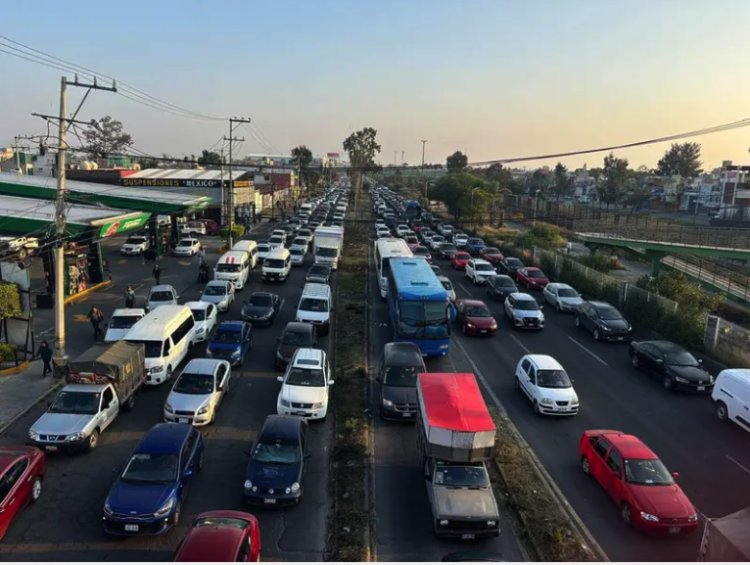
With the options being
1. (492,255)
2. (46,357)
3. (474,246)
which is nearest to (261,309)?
(46,357)

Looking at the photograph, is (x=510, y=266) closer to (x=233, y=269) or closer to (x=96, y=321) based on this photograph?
(x=233, y=269)

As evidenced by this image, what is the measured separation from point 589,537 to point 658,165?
13671 cm

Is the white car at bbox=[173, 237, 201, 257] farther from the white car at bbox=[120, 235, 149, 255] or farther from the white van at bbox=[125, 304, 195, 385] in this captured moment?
the white van at bbox=[125, 304, 195, 385]

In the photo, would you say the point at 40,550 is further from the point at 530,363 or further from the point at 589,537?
the point at 530,363

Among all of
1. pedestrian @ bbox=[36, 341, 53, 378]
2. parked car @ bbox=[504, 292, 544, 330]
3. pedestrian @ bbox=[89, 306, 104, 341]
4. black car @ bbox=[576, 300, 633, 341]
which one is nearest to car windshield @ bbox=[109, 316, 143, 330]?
pedestrian @ bbox=[89, 306, 104, 341]

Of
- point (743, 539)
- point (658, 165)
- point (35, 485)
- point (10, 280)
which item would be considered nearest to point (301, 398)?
point (35, 485)

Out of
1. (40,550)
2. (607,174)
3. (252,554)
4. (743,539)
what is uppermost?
(607,174)

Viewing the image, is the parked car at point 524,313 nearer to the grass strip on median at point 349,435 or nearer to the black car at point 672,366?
the black car at point 672,366

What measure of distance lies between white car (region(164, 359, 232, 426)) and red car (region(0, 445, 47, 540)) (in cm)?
355

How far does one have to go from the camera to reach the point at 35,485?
1190 centimetres

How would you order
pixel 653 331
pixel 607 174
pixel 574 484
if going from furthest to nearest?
pixel 607 174, pixel 653 331, pixel 574 484

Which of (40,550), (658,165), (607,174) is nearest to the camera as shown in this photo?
(40,550)

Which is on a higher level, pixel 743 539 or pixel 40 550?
pixel 743 539

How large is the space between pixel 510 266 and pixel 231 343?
24.0 meters
